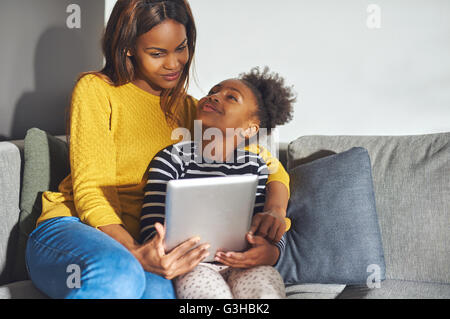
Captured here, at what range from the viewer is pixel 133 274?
952mm

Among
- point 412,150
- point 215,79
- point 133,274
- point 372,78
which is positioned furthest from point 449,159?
point 133,274

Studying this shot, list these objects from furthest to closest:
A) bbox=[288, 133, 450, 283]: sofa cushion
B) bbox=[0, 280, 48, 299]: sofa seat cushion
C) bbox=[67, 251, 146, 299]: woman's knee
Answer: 1. bbox=[288, 133, 450, 283]: sofa cushion
2. bbox=[0, 280, 48, 299]: sofa seat cushion
3. bbox=[67, 251, 146, 299]: woman's knee

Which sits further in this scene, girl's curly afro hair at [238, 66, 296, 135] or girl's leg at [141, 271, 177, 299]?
girl's curly afro hair at [238, 66, 296, 135]

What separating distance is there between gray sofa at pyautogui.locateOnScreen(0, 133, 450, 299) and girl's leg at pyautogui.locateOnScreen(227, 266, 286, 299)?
18cm

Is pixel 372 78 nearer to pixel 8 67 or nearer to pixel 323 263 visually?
pixel 323 263

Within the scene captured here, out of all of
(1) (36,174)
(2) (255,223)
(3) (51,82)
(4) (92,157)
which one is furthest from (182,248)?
(3) (51,82)

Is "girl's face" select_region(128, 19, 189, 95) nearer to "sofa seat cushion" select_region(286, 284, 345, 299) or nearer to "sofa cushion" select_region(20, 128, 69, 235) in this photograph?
"sofa cushion" select_region(20, 128, 69, 235)

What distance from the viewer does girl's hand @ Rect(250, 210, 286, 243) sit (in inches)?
47.6

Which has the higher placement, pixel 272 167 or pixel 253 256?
pixel 272 167

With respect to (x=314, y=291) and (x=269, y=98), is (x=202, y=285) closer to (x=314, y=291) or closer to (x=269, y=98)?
(x=314, y=291)

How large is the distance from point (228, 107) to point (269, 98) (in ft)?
0.53

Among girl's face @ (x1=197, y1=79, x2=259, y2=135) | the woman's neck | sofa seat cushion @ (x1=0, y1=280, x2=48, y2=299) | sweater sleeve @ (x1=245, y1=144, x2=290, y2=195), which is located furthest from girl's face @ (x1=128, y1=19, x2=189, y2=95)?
sofa seat cushion @ (x1=0, y1=280, x2=48, y2=299)

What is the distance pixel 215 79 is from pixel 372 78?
0.60 metres

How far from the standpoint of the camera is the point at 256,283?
1087mm
